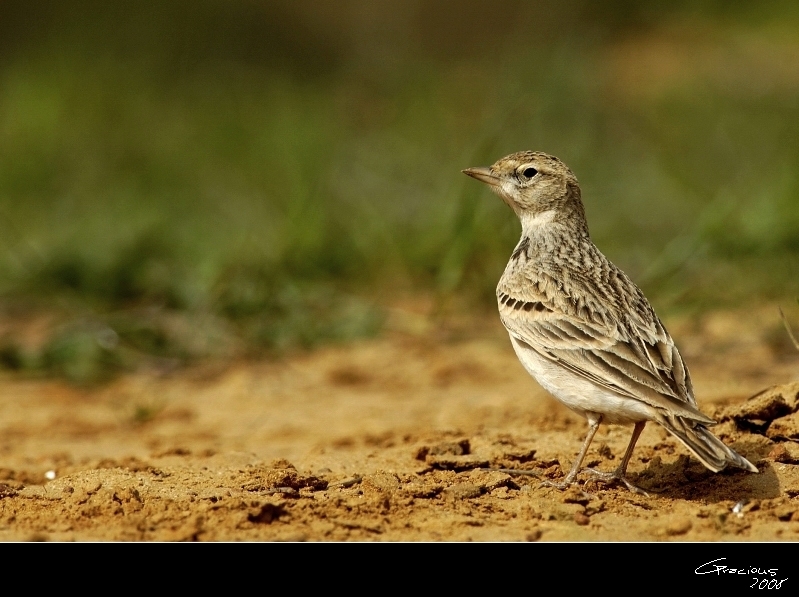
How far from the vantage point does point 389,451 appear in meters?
5.18

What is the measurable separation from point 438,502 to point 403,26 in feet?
54.6

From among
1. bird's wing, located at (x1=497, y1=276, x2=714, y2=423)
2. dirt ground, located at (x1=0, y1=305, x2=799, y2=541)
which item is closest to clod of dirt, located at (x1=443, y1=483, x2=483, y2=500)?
dirt ground, located at (x1=0, y1=305, x2=799, y2=541)

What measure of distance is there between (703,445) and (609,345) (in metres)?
0.63

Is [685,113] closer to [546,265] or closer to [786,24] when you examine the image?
[786,24]

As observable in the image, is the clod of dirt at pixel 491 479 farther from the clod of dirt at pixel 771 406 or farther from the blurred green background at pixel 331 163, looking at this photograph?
the blurred green background at pixel 331 163

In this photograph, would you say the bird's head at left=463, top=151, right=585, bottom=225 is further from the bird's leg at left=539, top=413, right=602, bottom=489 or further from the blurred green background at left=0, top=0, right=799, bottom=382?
the blurred green background at left=0, top=0, right=799, bottom=382

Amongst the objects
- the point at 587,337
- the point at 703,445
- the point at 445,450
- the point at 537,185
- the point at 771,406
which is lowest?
the point at 703,445

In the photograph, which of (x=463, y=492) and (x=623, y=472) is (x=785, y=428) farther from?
(x=463, y=492)

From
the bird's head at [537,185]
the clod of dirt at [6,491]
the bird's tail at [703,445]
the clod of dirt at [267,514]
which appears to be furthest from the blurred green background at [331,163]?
the clod of dirt at [267,514]

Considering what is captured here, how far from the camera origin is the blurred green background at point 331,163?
7602 mm

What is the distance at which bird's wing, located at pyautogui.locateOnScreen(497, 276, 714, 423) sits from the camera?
425 cm

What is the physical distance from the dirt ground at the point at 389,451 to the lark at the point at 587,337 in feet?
0.82

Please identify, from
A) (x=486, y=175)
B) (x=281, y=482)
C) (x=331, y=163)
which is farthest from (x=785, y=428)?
(x=331, y=163)

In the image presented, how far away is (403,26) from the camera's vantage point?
65.6 feet
